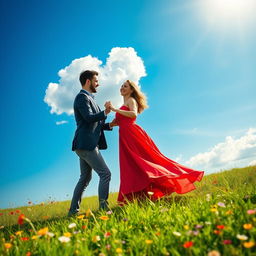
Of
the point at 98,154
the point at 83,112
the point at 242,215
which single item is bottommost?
the point at 242,215

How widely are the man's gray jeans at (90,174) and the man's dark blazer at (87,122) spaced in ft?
0.56

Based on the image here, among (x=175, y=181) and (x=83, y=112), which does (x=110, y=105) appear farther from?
(x=175, y=181)

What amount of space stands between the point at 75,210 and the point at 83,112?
2101mm

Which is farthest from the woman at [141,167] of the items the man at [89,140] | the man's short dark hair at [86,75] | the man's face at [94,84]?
the man's short dark hair at [86,75]

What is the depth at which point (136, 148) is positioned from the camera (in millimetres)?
5637

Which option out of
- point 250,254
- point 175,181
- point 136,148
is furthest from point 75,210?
point 250,254

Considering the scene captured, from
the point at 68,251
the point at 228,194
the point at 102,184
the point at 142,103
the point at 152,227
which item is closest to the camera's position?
the point at 68,251

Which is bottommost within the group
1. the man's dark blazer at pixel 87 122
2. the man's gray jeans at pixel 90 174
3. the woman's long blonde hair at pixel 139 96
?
the man's gray jeans at pixel 90 174

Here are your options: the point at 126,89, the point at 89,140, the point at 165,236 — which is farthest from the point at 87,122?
the point at 165,236

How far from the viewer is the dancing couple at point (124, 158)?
204 inches

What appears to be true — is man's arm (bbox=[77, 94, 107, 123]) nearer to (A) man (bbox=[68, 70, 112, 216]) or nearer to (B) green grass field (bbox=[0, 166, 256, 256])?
(A) man (bbox=[68, 70, 112, 216])

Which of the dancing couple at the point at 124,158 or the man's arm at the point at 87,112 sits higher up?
the man's arm at the point at 87,112

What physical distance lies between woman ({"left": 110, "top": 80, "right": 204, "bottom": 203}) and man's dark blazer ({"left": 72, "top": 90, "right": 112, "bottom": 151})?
447mm

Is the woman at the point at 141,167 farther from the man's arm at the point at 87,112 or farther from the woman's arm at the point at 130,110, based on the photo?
the man's arm at the point at 87,112
